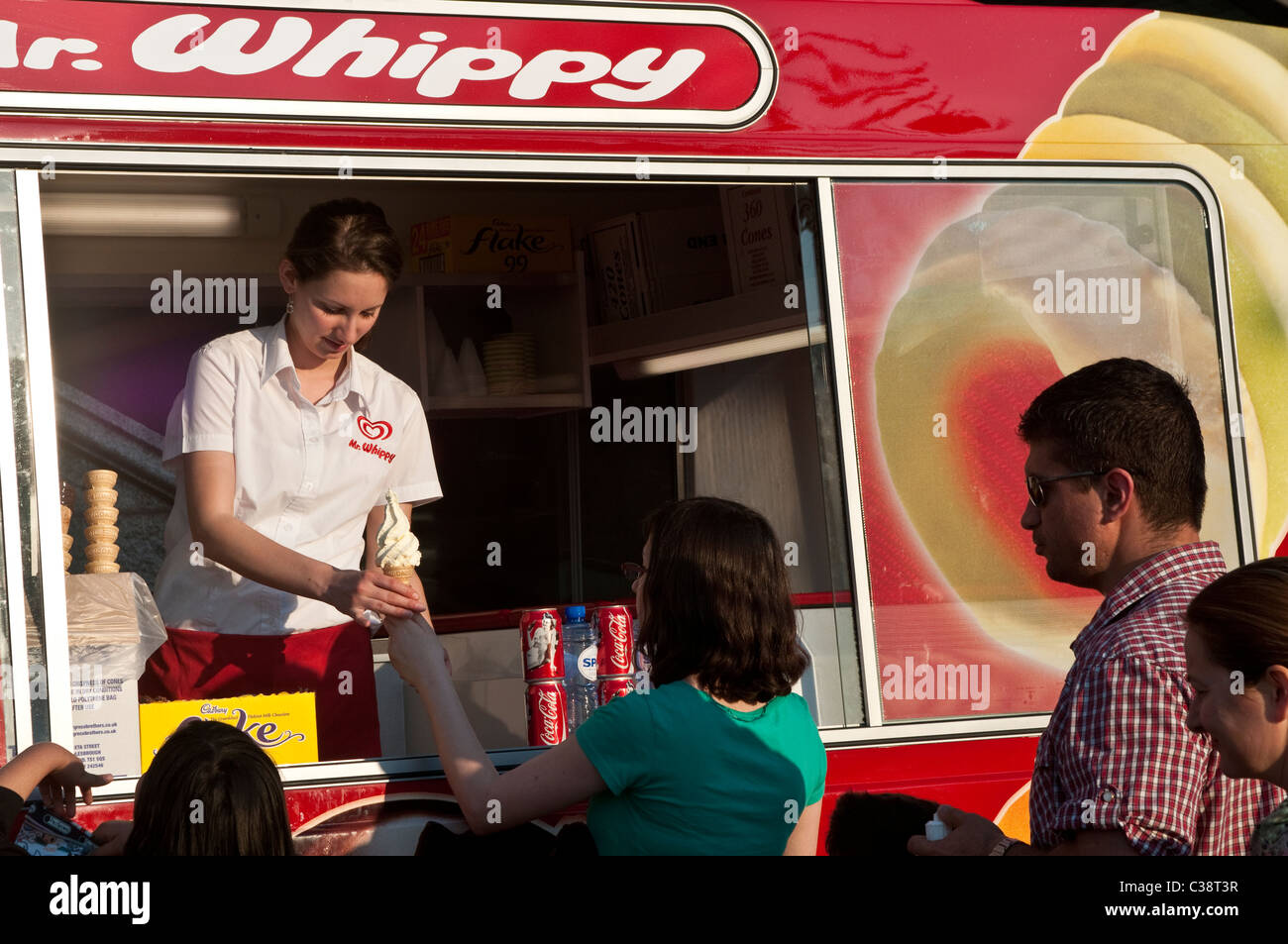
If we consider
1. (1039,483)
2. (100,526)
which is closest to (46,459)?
(100,526)

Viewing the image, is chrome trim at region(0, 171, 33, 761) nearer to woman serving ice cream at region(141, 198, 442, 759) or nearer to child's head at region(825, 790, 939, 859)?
woman serving ice cream at region(141, 198, 442, 759)

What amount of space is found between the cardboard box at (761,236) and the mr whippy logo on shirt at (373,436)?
1.08 metres

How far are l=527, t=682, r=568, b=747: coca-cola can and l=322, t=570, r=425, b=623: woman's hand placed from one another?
34cm

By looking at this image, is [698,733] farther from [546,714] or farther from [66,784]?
[66,784]

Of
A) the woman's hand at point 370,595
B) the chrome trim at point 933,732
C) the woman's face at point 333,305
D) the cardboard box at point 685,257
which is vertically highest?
the cardboard box at point 685,257

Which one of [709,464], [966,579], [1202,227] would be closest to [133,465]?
[709,464]

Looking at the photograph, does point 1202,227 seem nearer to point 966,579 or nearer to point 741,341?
point 966,579

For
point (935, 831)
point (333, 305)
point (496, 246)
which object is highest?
point (496, 246)

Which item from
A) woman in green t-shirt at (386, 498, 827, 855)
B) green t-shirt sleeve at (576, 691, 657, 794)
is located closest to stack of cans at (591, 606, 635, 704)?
woman in green t-shirt at (386, 498, 827, 855)

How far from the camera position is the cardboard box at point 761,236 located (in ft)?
10.8

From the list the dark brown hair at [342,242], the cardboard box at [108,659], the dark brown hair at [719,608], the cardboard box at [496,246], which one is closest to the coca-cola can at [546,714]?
the dark brown hair at [719,608]

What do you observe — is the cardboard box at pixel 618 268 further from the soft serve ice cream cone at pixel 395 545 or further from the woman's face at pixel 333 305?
the soft serve ice cream cone at pixel 395 545

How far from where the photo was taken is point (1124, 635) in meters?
1.99

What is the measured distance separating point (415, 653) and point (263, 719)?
0.47 m
